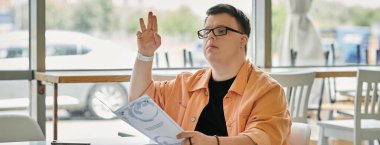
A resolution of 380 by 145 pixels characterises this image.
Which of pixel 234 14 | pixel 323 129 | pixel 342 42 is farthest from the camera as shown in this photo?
pixel 342 42

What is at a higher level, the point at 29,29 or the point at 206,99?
the point at 29,29

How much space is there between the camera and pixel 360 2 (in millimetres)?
6613

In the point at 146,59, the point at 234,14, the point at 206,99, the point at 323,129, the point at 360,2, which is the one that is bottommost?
the point at 323,129

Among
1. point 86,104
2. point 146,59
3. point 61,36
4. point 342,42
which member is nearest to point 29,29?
point 61,36

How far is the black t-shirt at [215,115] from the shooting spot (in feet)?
7.20

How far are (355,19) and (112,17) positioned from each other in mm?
2864

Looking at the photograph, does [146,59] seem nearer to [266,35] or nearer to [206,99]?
[206,99]

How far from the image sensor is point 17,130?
2.39 metres

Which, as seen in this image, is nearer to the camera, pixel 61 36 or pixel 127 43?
pixel 61 36

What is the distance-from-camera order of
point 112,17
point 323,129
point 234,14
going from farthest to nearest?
1. point 112,17
2. point 323,129
3. point 234,14

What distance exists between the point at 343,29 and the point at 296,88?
275 cm

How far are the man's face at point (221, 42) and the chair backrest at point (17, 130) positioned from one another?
2.43 feet

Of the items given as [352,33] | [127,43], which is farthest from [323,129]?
[352,33]

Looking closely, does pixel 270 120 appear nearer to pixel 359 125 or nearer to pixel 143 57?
pixel 143 57
